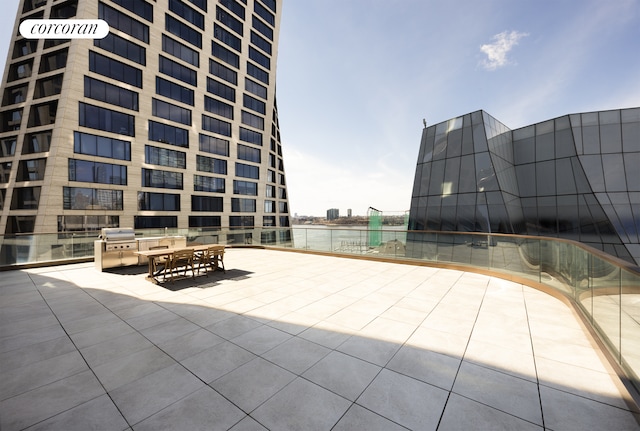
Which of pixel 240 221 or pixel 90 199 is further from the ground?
pixel 90 199

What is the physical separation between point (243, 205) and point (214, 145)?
8999 mm

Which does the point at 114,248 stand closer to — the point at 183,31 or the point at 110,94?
the point at 110,94

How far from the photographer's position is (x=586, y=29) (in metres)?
12.8

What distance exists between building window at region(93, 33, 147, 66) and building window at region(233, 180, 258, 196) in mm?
16371

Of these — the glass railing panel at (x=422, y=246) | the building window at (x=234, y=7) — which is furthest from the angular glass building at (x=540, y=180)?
the building window at (x=234, y=7)

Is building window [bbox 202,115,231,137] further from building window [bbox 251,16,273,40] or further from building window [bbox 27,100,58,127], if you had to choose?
building window [bbox 251,16,273,40]

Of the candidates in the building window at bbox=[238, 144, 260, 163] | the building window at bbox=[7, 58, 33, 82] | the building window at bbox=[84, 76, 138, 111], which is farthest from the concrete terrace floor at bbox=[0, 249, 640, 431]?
the building window at bbox=[7, 58, 33, 82]

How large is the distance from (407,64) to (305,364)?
17776 mm

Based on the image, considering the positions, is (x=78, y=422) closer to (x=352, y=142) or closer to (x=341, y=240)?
(x=341, y=240)

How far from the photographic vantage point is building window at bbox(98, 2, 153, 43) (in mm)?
23672

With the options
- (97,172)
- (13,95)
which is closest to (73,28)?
(13,95)

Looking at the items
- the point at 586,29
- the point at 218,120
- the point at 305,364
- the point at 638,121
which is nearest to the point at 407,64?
the point at 586,29

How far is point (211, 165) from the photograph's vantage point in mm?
32812

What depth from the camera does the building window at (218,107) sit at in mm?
32188
